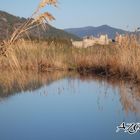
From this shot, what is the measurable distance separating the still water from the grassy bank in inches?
31.6

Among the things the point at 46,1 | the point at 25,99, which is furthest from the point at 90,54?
the point at 46,1

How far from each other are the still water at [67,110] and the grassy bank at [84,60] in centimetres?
80

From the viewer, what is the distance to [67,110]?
19.1 ft

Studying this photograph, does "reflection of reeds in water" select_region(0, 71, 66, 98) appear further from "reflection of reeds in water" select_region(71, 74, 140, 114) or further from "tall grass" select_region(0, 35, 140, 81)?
"reflection of reeds in water" select_region(71, 74, 140, 114)

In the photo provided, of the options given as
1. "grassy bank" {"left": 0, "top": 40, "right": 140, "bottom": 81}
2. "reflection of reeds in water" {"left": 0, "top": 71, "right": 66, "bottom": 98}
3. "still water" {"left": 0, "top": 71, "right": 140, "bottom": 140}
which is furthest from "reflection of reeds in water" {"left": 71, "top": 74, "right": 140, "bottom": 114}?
"reflection of reeds in water" {"left": 0, "top": 71, "right": 66, "bottom": 98}

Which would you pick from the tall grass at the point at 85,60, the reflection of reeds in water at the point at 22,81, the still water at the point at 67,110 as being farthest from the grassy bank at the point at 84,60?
the still water at the point at 67,110

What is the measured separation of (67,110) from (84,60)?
20.0 feet

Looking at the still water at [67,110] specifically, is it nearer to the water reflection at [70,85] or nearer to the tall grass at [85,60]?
the water reflection at [70,85]

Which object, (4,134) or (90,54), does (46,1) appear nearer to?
(4,134)

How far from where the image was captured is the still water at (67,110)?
458 centimetres

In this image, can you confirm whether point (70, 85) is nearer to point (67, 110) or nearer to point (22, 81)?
point (22, 81)

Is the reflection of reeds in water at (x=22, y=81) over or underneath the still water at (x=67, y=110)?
over

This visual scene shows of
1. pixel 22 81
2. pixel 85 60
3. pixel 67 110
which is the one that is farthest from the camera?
pixel 85 60

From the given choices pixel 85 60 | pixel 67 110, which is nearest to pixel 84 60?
pixel 85 60
